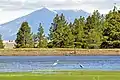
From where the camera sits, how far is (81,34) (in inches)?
6673

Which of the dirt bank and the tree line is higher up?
the tree line

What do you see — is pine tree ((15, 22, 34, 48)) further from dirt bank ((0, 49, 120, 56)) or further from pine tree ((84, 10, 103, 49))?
pine tree ((84, 10, 103, 49))

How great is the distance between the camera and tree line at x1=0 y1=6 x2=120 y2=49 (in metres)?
168

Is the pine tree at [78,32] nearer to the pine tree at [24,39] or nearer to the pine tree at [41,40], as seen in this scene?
the pine tree at [41,40]

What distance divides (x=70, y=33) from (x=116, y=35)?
1547 centimetres

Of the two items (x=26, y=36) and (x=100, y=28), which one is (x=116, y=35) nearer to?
(x=100, y=28)

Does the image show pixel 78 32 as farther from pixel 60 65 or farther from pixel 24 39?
pixel 60 65

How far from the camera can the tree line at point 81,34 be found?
168 meters

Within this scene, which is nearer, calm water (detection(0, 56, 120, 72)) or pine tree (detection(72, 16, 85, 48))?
calm water (detection(0, 56, 120, 72))

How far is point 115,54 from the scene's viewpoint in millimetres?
163750

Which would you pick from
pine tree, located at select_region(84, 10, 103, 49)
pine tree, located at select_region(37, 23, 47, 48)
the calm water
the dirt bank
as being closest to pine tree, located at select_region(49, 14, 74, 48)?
the dirt bank

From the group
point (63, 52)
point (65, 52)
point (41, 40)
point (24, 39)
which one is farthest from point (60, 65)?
point (41, 40)

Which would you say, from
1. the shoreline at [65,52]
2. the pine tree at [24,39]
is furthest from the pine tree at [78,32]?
the pine tree at [24,39]

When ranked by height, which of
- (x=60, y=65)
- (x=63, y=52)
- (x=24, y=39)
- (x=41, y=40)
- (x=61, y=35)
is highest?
(x=61, y=35)
